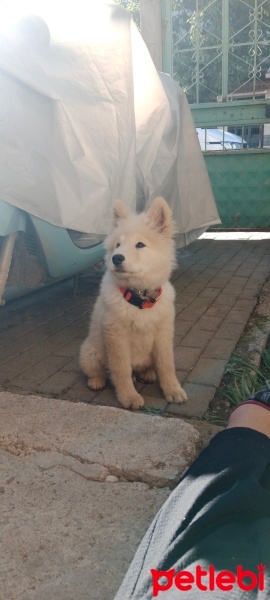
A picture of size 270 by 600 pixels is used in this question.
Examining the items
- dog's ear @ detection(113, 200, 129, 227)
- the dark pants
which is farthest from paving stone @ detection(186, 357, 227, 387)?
the dark pants

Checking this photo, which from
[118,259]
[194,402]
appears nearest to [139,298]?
[118,259]

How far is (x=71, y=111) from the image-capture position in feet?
10.2

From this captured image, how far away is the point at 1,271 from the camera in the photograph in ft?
9.89

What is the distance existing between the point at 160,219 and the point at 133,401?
1068 millimetres

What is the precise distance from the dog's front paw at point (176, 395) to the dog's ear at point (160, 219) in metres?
0.91

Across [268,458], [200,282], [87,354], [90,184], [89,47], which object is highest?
[89,47]

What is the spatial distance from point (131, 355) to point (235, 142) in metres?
5.73

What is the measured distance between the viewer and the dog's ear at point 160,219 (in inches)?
115

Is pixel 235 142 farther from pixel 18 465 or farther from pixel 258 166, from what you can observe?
pixel 18 465

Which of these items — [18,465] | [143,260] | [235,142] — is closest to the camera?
[18,465]

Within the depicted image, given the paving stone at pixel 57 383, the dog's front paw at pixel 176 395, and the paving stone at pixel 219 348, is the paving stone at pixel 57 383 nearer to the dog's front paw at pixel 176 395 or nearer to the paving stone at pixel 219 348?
the dog's front paw at pixel 176 395

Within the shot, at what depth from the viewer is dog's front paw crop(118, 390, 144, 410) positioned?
2.78m

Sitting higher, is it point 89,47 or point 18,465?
point 89,47

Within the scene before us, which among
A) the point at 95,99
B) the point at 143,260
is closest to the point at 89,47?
the point at 95,99
